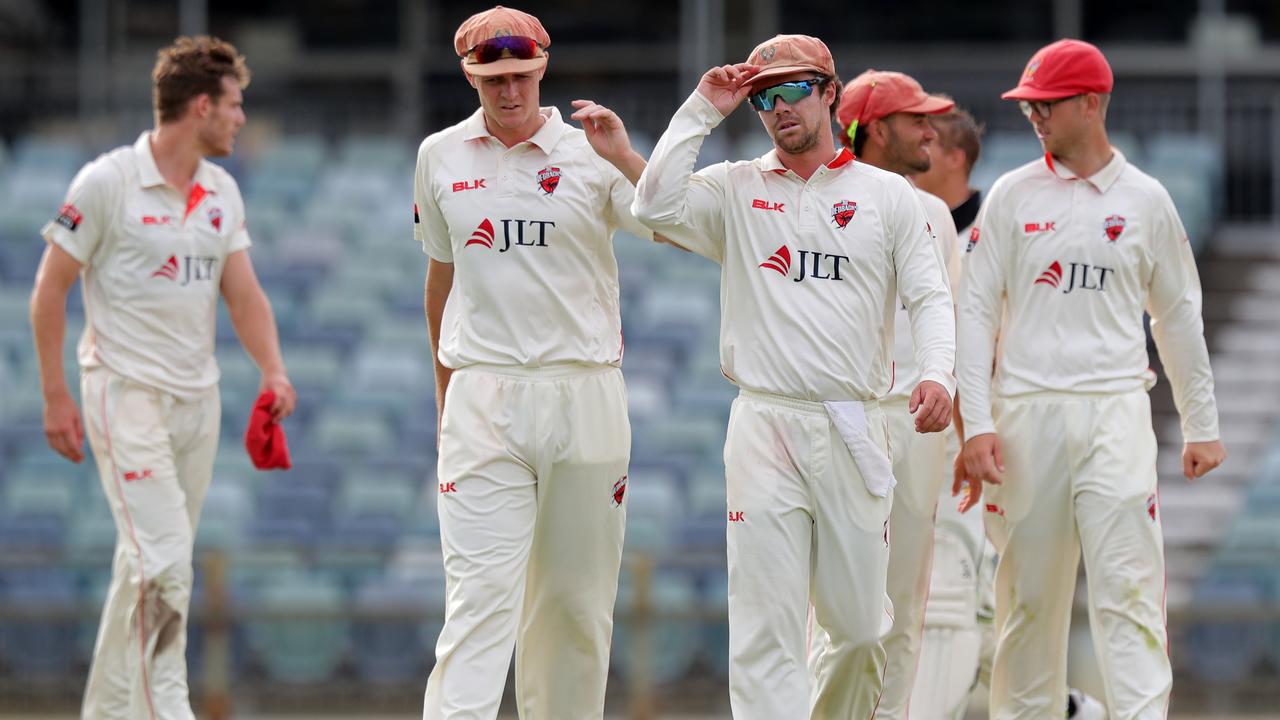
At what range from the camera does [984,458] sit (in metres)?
6.29

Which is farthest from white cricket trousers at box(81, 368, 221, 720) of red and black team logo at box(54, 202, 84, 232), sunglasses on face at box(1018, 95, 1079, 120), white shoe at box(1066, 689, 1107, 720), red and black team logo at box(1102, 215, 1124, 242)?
red and black team logo at box(1102, 215, 1124, 242)

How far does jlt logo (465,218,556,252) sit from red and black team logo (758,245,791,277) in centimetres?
71

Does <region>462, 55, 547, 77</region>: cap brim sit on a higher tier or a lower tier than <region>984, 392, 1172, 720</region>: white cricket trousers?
higher

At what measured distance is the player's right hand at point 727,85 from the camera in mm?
5715

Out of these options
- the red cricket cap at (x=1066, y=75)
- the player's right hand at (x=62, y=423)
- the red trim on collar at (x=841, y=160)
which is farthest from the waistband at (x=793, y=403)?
the player's right hand at (x=62, y=423)

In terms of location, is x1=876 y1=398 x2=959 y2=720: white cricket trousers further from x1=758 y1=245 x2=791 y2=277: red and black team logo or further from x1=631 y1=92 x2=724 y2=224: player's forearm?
x1=631 y1=92 x2=724 y2=224: player's forearm

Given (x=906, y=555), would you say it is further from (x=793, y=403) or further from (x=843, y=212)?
(x=843, y=212)

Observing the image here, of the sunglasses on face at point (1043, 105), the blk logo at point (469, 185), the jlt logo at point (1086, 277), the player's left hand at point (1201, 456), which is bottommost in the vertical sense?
the player's left hand at point (1201, 456)

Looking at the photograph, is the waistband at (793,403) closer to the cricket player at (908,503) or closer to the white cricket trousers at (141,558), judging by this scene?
the cricket player at (908,503)

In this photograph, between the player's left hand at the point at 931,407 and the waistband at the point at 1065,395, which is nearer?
the player's left hand at the point at 931,407

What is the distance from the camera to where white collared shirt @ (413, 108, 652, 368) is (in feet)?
19.8

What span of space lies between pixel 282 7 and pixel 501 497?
13096mm

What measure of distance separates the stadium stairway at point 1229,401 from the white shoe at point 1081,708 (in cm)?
360

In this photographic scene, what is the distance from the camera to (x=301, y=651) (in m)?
10.7
